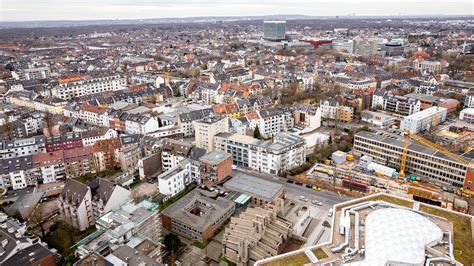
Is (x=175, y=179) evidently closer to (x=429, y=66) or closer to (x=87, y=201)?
(x=87, y=201)

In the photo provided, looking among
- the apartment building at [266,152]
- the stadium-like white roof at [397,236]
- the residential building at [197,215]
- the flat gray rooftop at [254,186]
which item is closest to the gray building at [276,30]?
the apartment building at [266,152]

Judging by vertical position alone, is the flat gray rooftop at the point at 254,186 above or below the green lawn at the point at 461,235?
below

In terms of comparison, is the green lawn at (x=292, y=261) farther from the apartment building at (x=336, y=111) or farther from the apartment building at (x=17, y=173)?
the apartment building at (x=336, y=111)

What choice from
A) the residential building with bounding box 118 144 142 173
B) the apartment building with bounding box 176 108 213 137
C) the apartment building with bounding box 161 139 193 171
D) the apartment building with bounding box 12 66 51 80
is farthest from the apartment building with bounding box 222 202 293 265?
the apartment building with bounding box 12 66 51 80

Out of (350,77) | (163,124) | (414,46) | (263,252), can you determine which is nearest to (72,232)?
(263,252)

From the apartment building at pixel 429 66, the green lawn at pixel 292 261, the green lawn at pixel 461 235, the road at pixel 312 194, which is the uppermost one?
the apartment building at pixel 429 66

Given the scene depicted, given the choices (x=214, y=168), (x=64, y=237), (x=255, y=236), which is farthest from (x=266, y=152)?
(x=64, y=237)

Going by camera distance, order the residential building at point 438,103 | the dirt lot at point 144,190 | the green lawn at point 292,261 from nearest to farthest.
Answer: the green lawn at point 292,261, the dirt lot at point 144,190, the residential building at point 438,103

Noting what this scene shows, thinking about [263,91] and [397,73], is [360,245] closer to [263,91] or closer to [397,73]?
[263,91]
